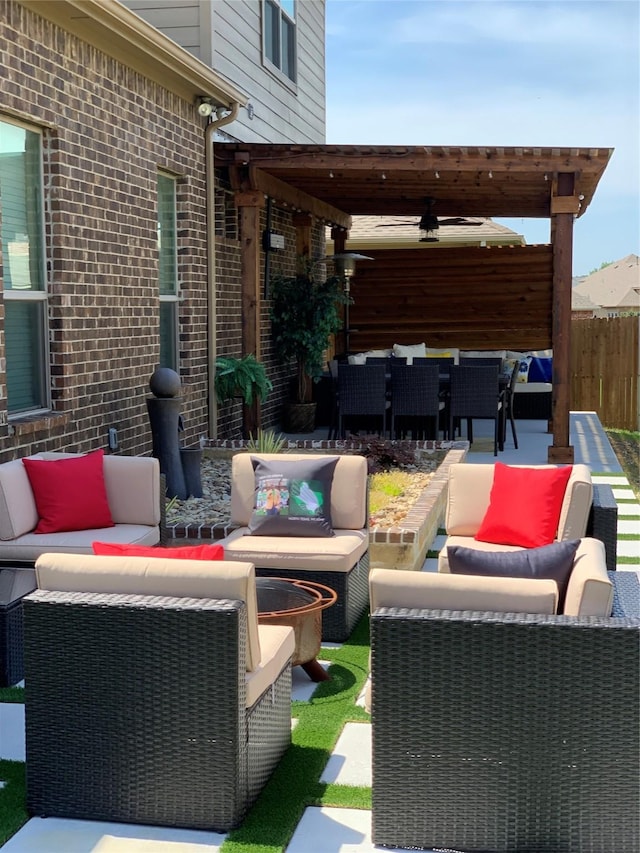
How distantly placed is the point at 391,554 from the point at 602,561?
8.49 feet

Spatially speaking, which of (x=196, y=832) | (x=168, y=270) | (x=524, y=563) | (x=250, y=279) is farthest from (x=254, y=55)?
(x=196, y=832)

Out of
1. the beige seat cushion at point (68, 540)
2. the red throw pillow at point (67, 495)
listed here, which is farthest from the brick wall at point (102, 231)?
the beige seat cushion at point (68, 540)

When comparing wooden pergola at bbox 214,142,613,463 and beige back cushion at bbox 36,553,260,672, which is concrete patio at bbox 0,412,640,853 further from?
wooden pergola at bbox 214,142,613,463

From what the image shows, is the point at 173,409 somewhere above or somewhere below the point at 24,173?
below

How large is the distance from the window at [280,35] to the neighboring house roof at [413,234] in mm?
5541

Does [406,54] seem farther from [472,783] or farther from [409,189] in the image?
[472,783]

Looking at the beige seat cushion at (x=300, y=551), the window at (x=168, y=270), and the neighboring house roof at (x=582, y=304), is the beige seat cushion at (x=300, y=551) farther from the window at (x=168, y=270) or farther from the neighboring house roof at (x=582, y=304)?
the neighboring house roof at (x=582, y=304)

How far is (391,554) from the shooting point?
6172 mm

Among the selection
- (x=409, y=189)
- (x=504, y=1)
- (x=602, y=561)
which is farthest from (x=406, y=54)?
(x=602, y=561)

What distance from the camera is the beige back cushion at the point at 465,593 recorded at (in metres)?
3.26

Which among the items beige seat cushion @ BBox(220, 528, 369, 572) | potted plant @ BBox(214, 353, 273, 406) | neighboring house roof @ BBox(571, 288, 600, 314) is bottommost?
beige seat cushion @ BBox(220, 528, 369, 572)

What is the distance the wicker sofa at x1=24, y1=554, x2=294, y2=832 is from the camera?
334 cm

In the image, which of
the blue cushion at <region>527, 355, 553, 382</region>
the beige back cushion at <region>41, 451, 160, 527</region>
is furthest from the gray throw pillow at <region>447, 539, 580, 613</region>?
the blue cushion at <region>527, 355, 553, 382</region>

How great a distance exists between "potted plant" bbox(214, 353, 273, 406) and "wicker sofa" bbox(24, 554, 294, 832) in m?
6.70
